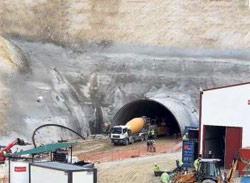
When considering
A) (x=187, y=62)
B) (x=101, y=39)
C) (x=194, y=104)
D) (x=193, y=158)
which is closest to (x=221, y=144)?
(x=193, y=158)

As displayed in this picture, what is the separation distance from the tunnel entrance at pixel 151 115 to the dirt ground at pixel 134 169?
9301mm

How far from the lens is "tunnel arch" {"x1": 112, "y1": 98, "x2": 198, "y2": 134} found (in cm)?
3771

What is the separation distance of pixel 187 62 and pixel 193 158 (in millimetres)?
21769

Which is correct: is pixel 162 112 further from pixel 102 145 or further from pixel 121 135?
pixel 102 145

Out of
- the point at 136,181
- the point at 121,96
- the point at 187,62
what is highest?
the point at 187,62

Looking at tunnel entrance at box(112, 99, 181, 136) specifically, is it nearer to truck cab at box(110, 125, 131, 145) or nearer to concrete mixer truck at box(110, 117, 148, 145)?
concrete mixer truck at box(110, 117, 148, 145)

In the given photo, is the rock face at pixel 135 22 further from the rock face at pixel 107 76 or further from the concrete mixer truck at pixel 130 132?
the concrete mixer truck at pixel 130 132

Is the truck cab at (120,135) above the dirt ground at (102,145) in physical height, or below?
above

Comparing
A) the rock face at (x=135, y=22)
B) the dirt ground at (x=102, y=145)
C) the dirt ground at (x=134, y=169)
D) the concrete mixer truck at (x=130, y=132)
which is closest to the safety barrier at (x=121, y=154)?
the dirt ground at (x=102, y=145)

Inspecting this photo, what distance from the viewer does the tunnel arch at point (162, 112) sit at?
37709 mm

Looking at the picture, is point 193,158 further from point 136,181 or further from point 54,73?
point 54,73

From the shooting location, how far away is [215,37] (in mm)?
48688

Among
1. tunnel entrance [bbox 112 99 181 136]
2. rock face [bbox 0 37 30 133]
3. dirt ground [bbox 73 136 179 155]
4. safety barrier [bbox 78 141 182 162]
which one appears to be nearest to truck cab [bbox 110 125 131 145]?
dirt ground [bbox 73 136 179 155]

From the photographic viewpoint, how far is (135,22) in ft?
164
